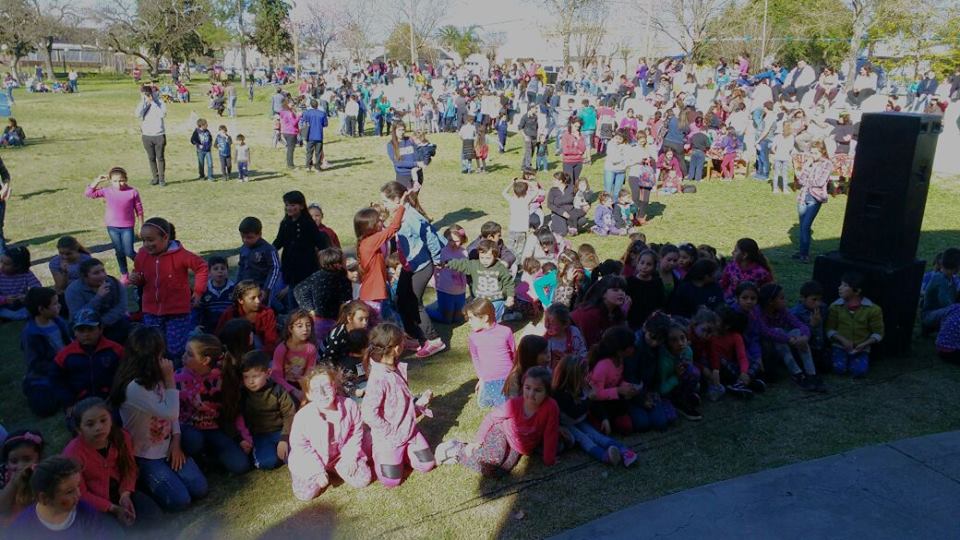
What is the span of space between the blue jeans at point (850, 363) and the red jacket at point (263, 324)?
4955 millimetres

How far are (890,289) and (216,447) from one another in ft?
19.3

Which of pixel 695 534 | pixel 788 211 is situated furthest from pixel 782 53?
pixel 695 534

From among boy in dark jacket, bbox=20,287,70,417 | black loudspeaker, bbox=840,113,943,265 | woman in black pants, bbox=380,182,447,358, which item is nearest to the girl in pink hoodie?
woman in black pants, bbox=380,182,447,358

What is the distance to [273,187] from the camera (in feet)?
53.4

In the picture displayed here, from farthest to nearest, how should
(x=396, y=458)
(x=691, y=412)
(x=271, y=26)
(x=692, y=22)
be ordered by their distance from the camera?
1. (x=271, y=26)
2. (x=692, y=22)
3. (x=691, y=412)
4. (x=396, y=458)

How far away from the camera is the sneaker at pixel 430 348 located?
278 inches

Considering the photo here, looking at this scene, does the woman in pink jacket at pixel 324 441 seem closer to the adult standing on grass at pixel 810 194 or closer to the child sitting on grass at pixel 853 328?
the child sitting on grass at pixel 853 328

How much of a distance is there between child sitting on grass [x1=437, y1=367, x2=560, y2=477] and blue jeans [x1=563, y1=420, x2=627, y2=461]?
27cm

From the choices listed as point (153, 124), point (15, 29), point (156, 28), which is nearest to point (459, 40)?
point (156, 28)

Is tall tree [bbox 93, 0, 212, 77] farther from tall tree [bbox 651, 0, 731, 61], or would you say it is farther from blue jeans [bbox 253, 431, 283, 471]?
blue jeans [bbox 253, 431, 283, 471]

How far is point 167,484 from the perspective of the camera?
4449 mm

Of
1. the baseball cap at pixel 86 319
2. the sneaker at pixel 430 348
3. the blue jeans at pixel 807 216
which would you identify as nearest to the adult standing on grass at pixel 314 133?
the blue jeans at pixel 807 216

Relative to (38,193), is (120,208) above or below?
above

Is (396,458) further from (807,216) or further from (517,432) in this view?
(807,216)
